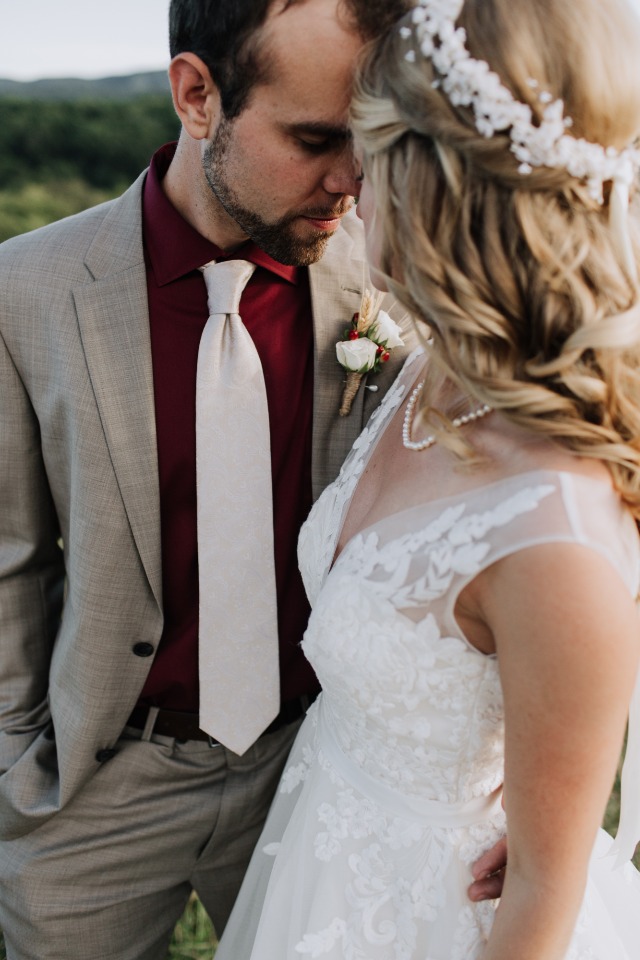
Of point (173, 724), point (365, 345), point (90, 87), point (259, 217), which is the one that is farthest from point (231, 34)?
point (90, 87)

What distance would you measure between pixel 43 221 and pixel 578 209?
753cm

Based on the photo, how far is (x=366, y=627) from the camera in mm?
1582

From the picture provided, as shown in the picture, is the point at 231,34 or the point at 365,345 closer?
the point at 231,34

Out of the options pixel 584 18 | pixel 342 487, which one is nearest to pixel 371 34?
pixel 584 18

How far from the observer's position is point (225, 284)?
2098 mm

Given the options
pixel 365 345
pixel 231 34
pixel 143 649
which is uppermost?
pixel 231 34

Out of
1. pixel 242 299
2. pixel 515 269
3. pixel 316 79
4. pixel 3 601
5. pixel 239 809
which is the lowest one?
pixel 239 809

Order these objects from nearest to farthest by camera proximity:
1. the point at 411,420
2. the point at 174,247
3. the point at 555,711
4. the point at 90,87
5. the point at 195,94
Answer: the point at 555,711 < the point at 411,420 < the point at 195,94 < the point at 174,247 < the point at 90,87

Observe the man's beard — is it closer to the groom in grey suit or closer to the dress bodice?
the groom in grey suit

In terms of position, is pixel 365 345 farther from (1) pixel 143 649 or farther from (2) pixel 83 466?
(1) pixel 143 649

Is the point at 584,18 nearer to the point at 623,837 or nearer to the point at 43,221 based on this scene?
the point at 623,837

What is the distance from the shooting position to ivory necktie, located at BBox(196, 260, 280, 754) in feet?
6.78

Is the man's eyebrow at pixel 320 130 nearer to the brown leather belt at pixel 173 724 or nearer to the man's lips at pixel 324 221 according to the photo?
the man's lips at pixel 324 221

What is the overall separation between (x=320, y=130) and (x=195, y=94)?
357 millimetres
